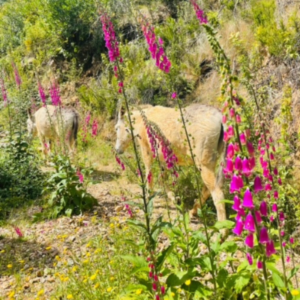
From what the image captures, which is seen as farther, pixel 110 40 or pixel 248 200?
pixel 110 40

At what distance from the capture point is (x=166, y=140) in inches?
136

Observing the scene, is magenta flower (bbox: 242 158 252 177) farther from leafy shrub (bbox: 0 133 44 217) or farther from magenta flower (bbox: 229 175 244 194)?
leafy shrub (bbox: 0 133 44 217)

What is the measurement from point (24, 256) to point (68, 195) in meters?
1.46

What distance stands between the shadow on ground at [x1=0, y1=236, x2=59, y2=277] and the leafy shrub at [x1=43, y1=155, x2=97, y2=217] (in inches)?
34.3

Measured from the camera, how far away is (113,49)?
292 cm

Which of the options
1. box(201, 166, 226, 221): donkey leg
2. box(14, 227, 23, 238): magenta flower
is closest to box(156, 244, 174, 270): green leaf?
box(201, 166, 226, 221): donkey leg

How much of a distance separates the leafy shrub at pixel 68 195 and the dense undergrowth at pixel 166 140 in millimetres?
25

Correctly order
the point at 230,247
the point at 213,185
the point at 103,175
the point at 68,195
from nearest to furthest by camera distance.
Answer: the point at 230,247
the point at 213,185
the point at 68,195
the point at 103,175

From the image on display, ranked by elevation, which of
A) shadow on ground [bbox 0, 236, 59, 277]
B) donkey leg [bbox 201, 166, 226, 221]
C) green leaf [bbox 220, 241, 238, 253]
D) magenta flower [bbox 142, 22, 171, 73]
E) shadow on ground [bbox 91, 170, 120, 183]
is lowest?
shadow on ground [bbox 91, 170, 120, 183]

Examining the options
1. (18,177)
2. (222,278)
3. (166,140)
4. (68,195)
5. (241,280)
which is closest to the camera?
(241,280)

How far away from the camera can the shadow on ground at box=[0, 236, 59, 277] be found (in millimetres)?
4661

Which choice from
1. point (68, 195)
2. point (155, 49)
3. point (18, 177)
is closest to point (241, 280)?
point (155, 49)

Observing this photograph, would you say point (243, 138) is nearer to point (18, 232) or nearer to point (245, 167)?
point (245, 167)

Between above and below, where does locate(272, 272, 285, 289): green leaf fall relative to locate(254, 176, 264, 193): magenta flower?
below
